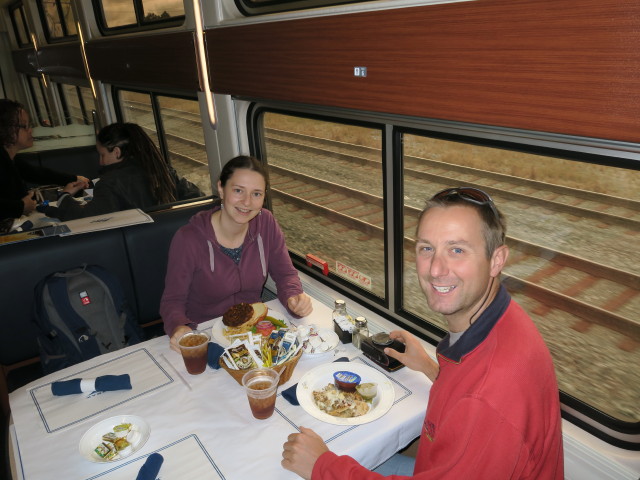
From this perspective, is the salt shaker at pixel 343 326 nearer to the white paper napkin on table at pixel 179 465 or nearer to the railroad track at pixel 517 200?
the white paper napkin on table at pixel 179 465

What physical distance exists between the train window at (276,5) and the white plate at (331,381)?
4.89ft

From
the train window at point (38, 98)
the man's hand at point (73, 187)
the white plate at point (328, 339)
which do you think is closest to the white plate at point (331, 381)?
the white plate at point (328, 339)

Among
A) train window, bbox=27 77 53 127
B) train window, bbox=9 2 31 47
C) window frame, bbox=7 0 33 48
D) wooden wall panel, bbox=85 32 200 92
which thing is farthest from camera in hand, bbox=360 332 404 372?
train window, bbox=9 2 31 47

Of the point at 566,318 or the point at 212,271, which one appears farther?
the point at 566,318

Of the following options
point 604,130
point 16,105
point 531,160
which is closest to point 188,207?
point 16,105

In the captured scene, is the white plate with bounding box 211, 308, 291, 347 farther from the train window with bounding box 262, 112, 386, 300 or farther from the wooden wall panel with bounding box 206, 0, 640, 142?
the wooden wall panel with bounding box 206, 0, 640, 142

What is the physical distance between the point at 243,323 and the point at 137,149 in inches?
80.3

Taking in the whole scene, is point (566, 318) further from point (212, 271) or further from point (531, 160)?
point (531, 160)

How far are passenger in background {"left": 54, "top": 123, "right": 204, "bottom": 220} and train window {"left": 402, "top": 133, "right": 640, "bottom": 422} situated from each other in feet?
6.25

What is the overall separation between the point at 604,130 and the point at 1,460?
2.73m

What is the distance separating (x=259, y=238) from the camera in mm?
2391

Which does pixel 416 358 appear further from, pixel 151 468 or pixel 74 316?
pixel 74 316

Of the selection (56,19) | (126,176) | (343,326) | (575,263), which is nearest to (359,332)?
(343,326)

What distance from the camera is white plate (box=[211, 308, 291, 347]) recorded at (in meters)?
1.91
